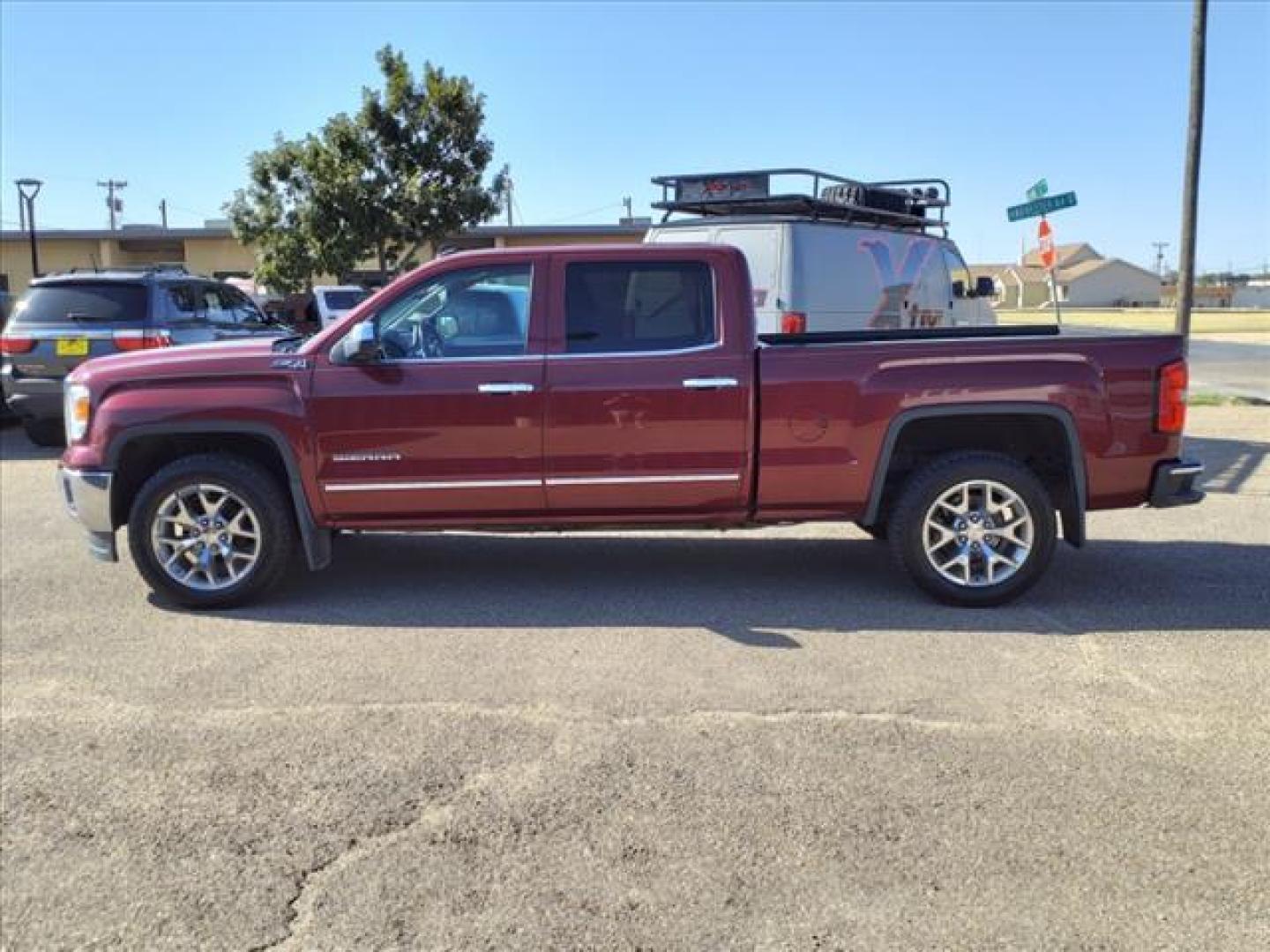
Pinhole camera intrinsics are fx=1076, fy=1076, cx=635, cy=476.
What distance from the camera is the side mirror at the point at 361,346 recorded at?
5.44 metres

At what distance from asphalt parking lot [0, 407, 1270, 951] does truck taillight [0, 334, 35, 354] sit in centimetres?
569

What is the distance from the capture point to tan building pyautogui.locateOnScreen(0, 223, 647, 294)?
34.0 meters

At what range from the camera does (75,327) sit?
11.0 m

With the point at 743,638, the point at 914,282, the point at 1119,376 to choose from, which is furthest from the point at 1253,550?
the point at 914,282

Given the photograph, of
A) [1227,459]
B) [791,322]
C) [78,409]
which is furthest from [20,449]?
[1227,459]

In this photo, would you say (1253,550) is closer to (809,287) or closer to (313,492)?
(809,287)

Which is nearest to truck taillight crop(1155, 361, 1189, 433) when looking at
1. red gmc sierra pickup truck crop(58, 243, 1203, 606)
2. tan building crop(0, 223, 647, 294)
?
red gmc sierra pickup truck crop(58, 243, 1203, 606)

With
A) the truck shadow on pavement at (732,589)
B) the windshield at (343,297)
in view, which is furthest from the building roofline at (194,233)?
the truck shadow on pavement at (732,589)

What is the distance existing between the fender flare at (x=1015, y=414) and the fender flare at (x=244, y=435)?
2959mm

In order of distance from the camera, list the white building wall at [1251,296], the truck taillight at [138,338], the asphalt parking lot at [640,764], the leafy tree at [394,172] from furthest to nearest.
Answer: the white building wall at [1251,296]
the leafy tree at [394,172]
the truck taillight at [138,338]
the asphalt parking lot at [640,764]

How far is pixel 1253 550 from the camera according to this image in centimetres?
677

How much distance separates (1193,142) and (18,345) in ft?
44.6

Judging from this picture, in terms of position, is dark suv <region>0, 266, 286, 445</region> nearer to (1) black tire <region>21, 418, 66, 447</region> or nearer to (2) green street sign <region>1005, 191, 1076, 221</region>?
(1) black tire <region>21, 418, 66, 447</region>

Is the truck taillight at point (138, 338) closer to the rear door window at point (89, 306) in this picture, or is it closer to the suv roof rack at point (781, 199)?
the rear door window at point (89, 306)
